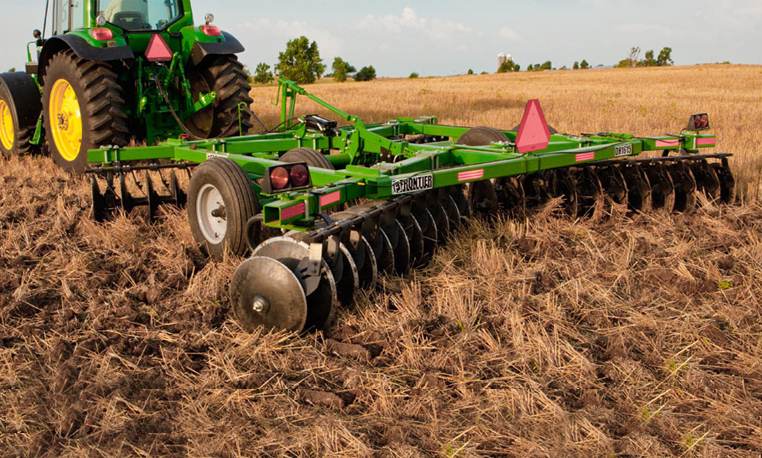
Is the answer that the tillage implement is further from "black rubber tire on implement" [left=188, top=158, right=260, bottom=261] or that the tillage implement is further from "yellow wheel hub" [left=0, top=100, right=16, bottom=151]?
"yellow wheel hub" [left=0, top=100, right=16, bottom=151]

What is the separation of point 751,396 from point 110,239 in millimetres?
3782

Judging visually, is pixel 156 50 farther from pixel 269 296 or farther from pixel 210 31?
pixel 269 296

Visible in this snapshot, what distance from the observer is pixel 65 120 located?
6.44 metres

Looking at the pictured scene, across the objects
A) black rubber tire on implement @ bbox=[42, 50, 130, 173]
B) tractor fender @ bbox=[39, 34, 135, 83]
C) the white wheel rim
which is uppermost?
tractor fender @ bbox=[39, 34, 135, 83]

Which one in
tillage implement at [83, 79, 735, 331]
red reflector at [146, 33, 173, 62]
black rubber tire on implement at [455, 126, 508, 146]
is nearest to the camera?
tillage implement at [83, 79, 735, 331]

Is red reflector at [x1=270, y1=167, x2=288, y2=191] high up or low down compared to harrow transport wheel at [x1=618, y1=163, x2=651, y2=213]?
up

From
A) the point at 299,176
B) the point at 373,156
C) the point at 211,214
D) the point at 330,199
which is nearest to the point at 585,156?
the point at 373,156

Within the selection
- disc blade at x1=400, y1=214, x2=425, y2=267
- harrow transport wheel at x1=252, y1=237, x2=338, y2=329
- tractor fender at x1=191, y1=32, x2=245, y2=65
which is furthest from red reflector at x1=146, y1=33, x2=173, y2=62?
harrow transport wheel at x1=252, y1=237, x2=338, y2=329

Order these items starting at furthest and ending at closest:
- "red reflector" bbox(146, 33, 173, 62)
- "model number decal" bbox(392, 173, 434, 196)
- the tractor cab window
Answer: the tractor cab window
"red reflector" bbox(146, 33, 173, 62)
"model number decal" bbox(392, 173, 434, 196)

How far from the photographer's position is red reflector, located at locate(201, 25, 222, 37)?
22.2 ft

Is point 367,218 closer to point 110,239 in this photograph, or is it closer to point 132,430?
point 132,430

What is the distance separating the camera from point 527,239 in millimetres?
4230

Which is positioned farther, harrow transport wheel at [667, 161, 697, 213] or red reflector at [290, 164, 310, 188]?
harrow transport wheel at [667, 161, 697, 213]

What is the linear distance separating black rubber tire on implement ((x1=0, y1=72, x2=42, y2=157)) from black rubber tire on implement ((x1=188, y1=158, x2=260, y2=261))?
4381mm
